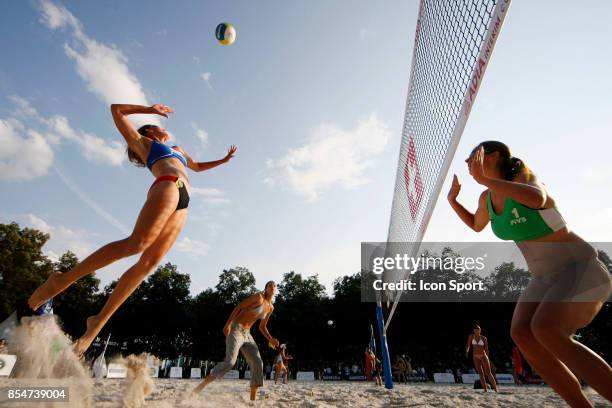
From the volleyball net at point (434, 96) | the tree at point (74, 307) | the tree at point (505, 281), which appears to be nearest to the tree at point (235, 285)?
the tree at point (74, 307)

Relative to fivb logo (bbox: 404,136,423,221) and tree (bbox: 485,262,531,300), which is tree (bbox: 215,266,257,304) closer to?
tree (bbox: 485,262,531,300)

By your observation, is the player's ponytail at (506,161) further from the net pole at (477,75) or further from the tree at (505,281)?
the tree at (505,281)

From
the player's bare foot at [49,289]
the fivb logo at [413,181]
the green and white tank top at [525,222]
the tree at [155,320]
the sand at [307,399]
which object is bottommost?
the sand at [307,399]

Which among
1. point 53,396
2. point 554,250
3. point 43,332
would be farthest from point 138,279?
point 554,250

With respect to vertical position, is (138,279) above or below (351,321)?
below

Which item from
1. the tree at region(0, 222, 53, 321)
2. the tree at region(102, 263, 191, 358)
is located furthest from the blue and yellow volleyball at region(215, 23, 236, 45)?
the tree at region(102, 263, 191, 358)

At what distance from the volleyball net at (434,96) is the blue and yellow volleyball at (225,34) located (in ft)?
11.0

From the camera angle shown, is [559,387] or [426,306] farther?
[426,306]

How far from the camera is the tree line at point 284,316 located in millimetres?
29828

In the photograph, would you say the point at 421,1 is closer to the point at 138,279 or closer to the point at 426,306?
the point at 138,279

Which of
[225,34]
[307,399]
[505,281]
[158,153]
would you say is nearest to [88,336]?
[158,153]

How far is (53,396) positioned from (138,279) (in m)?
1.27

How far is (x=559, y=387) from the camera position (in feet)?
6.61

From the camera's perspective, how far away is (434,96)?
5145 millimetres
